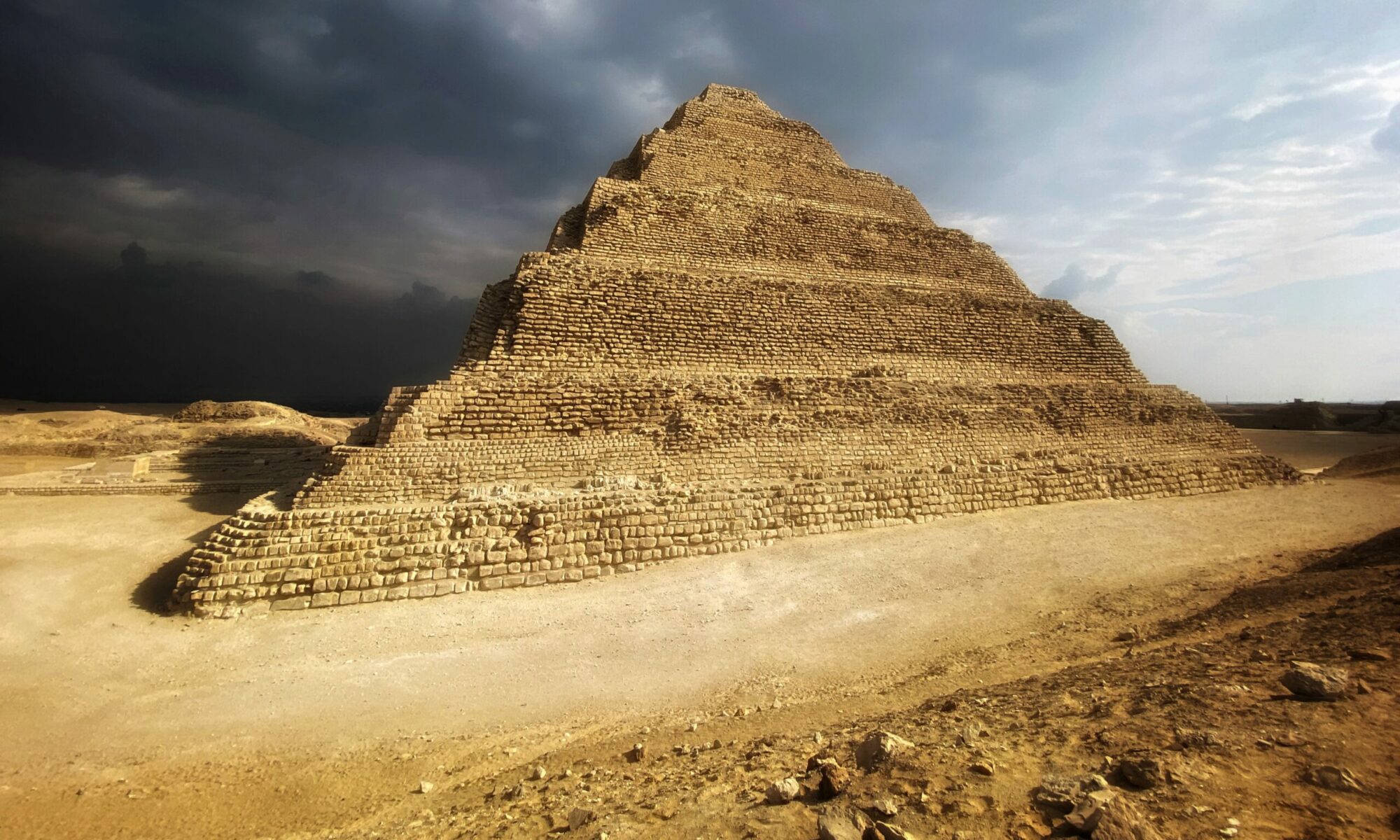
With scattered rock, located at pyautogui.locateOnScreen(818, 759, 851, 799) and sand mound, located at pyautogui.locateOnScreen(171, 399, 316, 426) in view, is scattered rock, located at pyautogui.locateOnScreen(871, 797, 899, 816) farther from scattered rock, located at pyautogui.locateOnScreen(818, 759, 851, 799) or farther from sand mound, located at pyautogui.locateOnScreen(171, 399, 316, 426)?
sand mound, located at pyautogui.locateOnScreen(171, 399, 316, 426)

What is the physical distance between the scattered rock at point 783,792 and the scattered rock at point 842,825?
0.22 meters

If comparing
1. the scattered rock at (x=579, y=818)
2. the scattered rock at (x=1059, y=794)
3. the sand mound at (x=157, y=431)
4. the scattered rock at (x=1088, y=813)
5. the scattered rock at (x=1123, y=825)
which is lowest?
the scattered rock at (x=579, y=818)

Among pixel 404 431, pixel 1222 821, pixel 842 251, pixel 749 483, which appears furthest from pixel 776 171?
pixel 1222 821

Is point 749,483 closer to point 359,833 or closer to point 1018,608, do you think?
point 1018,608

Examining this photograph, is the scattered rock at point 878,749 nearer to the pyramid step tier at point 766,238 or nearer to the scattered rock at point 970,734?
the scattered rock at point 970,734

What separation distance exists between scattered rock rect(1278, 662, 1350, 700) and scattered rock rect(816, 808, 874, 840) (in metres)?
2.66

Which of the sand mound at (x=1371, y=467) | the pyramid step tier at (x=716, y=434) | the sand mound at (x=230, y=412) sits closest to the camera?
the pyramid step tier at (x=716, y=434)

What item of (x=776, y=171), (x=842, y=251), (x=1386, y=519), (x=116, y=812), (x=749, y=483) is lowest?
(x=116, y=812)

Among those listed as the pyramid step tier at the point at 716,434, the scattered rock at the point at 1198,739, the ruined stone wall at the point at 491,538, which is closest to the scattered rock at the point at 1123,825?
the scattered rock at the point at 1198,739

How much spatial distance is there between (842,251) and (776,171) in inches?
169

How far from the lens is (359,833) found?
332cm

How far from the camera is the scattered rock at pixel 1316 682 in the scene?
9.84ft

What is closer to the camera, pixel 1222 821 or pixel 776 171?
pixel 1222 821

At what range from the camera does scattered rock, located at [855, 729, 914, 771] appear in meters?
Answer: 2.94
